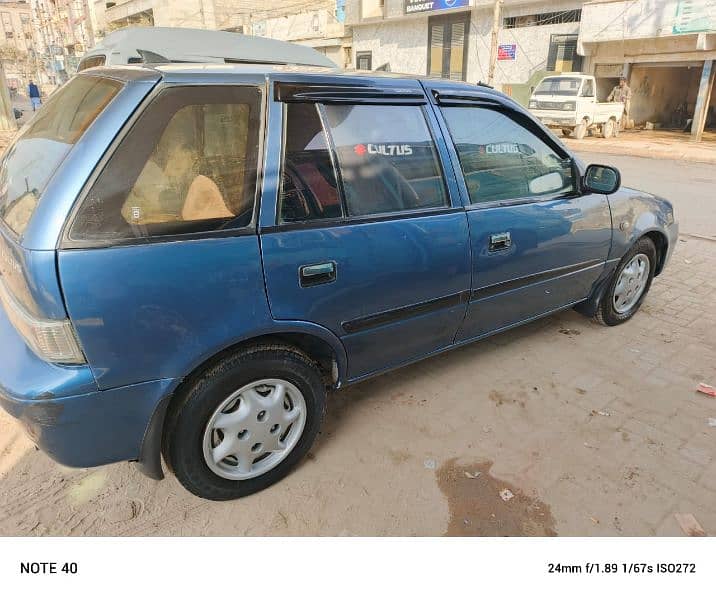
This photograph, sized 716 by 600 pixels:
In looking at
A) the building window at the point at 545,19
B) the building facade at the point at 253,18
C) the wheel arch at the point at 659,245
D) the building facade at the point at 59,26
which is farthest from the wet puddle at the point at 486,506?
the building facade at the point at 59,26

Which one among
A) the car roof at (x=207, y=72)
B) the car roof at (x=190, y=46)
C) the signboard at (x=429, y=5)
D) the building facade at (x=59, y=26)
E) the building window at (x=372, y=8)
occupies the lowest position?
the car roof at (x=207, y=72)

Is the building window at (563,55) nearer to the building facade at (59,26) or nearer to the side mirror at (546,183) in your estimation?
the side mirror at (546,183)

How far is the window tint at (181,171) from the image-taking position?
1760 millimetres

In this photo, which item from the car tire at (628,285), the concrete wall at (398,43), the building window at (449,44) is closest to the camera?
the car tire at (628,285)

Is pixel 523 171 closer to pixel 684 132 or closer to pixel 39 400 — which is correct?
pixel 39 400

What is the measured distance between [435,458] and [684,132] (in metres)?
23.7

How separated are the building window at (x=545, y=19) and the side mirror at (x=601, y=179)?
2081 centimetres

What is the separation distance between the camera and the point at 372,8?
93.9 ft

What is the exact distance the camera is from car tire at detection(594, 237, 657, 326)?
3.83 m

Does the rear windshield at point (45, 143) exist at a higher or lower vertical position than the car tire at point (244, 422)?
higher

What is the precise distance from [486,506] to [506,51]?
25.2 metres

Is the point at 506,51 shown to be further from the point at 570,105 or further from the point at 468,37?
the point at 570,105

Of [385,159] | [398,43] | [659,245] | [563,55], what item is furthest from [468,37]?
[385,159]

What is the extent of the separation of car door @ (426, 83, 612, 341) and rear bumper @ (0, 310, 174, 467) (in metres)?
→ 1.79
